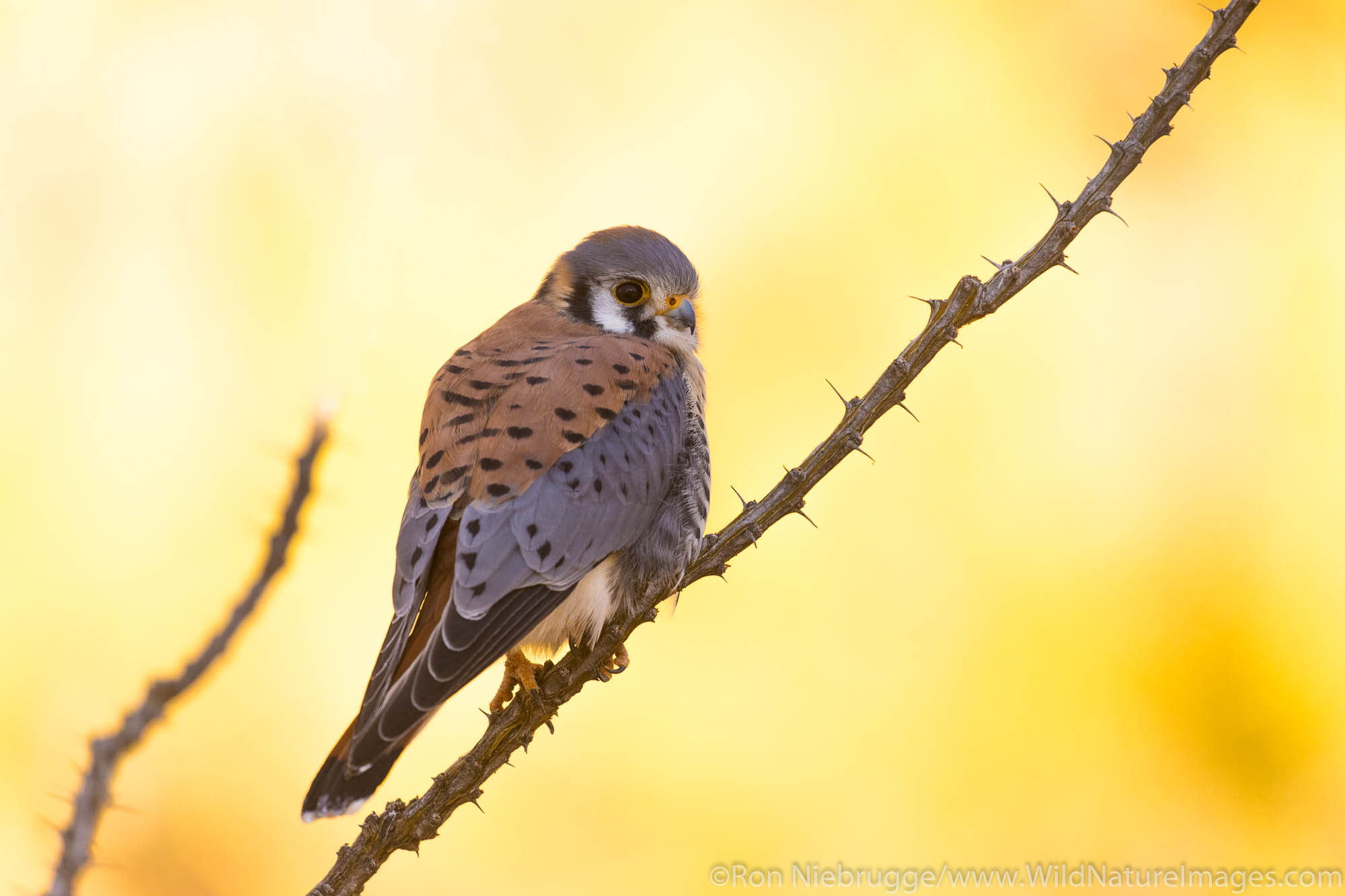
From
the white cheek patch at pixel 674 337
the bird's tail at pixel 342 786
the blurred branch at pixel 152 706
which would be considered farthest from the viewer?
the white cheek patch at pixel 674 337

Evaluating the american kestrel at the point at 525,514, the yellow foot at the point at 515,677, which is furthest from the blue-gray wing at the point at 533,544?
the yellow foot at the point at 515,677

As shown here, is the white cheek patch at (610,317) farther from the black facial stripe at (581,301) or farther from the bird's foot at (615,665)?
the bird's foot at (615,665)

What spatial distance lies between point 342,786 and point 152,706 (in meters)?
0.71

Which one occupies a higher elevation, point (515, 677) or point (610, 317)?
point (610, 317)

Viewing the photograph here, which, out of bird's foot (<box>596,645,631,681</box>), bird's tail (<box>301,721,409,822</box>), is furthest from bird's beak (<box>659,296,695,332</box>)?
bird's tail (<box>301,721,409,822</box>)

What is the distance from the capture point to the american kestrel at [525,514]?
84.4 inches

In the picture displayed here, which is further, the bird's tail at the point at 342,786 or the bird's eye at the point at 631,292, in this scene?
the bird's eye at the point at 631,292

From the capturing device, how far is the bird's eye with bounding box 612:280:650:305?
10.2 ft

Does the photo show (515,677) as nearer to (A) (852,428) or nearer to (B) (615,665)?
(B) (615,665)

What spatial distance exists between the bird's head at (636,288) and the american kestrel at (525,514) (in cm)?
10

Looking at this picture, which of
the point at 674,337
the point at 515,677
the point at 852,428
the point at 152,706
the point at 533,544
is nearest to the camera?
the point at 152,706

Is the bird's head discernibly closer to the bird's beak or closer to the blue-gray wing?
the bird's beak

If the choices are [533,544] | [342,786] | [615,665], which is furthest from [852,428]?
[342,786]

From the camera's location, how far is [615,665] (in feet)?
8.37
